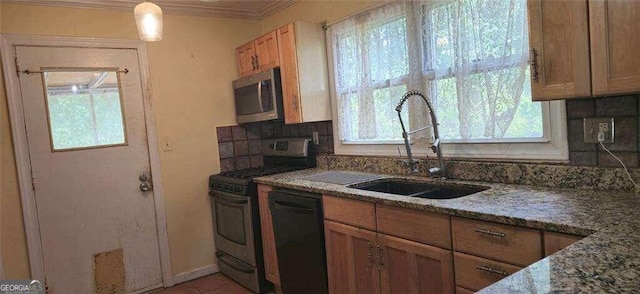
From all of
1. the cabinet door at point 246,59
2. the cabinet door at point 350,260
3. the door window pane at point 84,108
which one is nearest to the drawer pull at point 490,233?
the cabinet door at point 350,260

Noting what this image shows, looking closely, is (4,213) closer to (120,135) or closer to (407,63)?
(120,135)

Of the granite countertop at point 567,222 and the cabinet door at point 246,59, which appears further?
the cabinet door at point 246,59

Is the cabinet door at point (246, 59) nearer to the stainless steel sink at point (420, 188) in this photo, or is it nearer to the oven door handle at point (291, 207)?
the oven door handle at point (291, 207)

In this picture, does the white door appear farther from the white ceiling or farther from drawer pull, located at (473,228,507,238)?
drawer pull, located at (473,228,507,238)

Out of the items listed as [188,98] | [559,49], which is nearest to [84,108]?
[188,98]

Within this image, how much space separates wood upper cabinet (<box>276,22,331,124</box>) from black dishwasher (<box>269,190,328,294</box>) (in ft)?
2.33

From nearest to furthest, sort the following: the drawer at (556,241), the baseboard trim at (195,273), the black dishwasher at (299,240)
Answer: the drawer at (556,241) < the black dishwasher at (299,240) < the baseboard trim at (195,273)

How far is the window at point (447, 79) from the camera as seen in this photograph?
6.50 feet

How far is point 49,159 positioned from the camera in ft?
9.46

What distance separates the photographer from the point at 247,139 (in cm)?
379

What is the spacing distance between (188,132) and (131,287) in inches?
52.2

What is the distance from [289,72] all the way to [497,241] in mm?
1986

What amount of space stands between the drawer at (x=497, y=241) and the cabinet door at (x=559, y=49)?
0.56 m

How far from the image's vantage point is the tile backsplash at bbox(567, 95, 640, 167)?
1.66m
